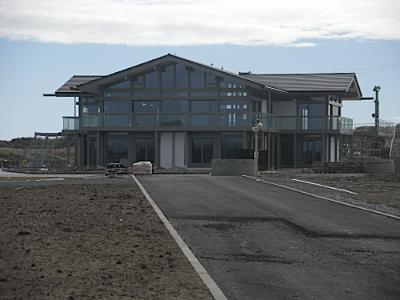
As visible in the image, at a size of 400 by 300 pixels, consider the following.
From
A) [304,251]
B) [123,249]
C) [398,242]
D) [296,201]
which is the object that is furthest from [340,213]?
[123,249]

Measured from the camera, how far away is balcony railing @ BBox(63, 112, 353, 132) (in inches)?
1788

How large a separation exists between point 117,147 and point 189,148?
220 inches

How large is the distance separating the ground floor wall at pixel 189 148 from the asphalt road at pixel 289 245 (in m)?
26.4

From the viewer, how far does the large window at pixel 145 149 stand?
47844mm

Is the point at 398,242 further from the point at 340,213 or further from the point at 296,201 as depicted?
the point at 296,201

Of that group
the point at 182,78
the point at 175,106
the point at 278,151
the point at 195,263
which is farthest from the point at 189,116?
the point at 195,263

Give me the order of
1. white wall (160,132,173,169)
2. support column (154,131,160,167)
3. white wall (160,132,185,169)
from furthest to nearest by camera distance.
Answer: white wall (160,132,173,169) → white wall (160,132,185,169) → support column (154,131,160,167)

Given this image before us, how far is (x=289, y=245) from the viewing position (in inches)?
448

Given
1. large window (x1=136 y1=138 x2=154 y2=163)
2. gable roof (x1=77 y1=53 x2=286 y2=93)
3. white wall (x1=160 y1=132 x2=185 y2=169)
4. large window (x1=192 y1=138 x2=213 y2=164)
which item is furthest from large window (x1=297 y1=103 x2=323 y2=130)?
large window (x1=136 y1=138 x2=154 y2=163)

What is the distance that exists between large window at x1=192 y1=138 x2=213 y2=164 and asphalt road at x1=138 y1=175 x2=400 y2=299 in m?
26.8

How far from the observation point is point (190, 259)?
9.54m

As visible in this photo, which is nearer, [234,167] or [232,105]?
[234,167]

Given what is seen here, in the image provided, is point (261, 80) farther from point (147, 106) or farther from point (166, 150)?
point (166, 150)

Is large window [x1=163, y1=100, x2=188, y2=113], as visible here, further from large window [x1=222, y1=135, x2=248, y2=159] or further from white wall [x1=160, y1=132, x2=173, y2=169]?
large window [x1=222, y1=135, x2=248, y2=159]
